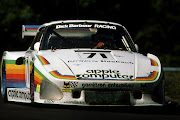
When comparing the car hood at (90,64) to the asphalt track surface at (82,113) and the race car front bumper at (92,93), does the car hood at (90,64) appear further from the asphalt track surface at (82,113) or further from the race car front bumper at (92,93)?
the asphalt track surface at (82,113)

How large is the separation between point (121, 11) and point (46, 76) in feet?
67.1

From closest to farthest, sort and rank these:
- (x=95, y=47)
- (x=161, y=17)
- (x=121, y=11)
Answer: (x=95, y=47)
(x=121, y=11)
(x=161, y=17)

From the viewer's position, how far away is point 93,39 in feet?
30.9

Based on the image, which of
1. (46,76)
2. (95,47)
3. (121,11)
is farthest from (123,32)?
(121,11)

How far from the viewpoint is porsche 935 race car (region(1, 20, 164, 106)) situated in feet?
24.5

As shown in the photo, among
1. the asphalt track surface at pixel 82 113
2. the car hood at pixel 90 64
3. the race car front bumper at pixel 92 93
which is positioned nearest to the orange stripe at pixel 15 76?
the asphalt track surface at pixel 82 113

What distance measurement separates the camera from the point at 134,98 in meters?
7.61

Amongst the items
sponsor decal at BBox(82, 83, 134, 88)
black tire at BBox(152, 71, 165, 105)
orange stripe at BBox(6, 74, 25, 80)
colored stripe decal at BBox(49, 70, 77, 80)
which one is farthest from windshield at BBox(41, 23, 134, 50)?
sponsor decal at BBox(82, 83, 134, 88)

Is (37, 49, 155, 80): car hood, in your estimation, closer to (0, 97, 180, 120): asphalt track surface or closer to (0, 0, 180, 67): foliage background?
(0, 97, 180, 120): asphalt track surface

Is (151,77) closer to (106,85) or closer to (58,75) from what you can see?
(106,85)

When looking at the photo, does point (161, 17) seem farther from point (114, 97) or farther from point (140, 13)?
point (114, 97)

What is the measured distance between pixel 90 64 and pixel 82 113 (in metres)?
0.71

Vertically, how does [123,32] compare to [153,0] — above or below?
below

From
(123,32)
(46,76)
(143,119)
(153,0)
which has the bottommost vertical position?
(143,119)
